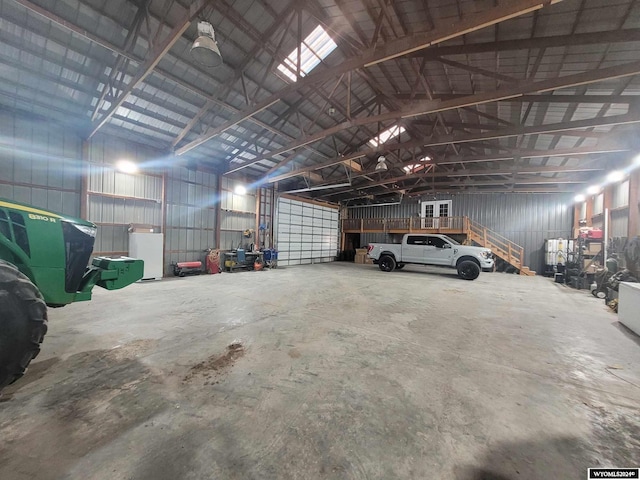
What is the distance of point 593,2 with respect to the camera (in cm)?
411

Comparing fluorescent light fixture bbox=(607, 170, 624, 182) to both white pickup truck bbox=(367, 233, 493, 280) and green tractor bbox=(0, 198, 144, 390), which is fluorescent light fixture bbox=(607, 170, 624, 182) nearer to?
white pickup truck bbox=(367, 233, 493, 280)

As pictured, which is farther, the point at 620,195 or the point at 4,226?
the point at 620,195

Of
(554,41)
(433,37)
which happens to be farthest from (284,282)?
(554,41)

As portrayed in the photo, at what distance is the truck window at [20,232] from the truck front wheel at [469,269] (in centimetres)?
1232

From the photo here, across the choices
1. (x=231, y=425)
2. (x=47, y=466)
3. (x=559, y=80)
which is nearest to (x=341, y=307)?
(x=231, y=425)

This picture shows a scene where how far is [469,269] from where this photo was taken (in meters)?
10.4

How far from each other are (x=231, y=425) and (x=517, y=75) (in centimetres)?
929

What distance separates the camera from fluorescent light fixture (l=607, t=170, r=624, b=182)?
8.24 m

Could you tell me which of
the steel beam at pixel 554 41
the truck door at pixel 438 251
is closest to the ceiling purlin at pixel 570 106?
the steel beam at pixel 554 41

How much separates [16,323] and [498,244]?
753 inches

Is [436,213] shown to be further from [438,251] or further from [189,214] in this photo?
[189,214]

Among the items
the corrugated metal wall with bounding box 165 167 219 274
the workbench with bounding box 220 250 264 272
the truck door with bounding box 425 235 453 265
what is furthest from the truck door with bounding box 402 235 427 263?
the corrugated metal wall with bounding box 165 167 219 274

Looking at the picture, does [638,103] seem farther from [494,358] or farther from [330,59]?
[330,59]

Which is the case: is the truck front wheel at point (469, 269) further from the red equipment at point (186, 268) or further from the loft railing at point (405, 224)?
the red equipment at point (186, 268)
